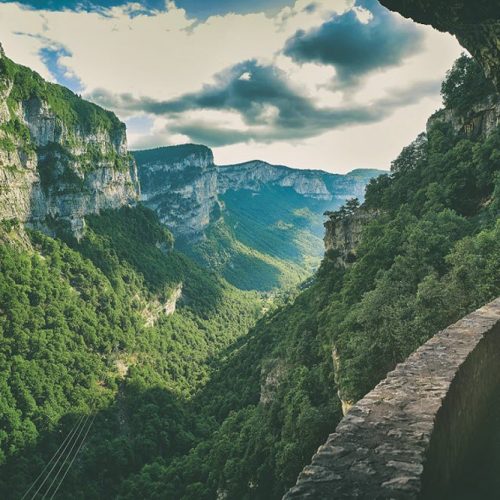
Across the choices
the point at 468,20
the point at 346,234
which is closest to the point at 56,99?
the point at 346,234

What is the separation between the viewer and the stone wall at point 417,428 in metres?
4.19

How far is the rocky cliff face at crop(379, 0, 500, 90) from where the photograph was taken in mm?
14180

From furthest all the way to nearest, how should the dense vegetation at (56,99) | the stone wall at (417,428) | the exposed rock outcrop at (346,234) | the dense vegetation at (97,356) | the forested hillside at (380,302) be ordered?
the dense vegetation at (56,99) < the dense vegetation at (97,356) < the exposed rock outcrop at (346,234) < the forested hillside at (380,302) < the stone wall at (417,428)

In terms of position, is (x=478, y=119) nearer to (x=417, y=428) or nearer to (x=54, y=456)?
(x=417, y=428)

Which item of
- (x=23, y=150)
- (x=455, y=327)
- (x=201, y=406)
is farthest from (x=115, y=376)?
(x=455, y=327)

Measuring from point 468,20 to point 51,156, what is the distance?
372 feet

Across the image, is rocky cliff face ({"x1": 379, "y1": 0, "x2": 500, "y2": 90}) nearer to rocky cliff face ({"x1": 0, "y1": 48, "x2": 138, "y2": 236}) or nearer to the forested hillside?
the forested hillside

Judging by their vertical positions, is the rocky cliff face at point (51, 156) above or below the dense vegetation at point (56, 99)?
below

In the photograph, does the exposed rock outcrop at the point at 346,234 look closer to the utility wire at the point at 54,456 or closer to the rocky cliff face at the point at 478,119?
the rocky cliff face at the point at 478,119

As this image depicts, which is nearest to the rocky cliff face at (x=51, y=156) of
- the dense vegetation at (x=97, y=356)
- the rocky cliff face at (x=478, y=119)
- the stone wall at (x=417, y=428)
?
the dense vegetation at (x=97, y=356)

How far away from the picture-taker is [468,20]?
1509 cm

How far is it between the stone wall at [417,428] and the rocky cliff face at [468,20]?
38.4 feet

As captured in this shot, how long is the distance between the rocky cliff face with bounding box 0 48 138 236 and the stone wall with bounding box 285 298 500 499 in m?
92.7

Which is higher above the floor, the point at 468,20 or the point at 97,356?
the point at 468,20
